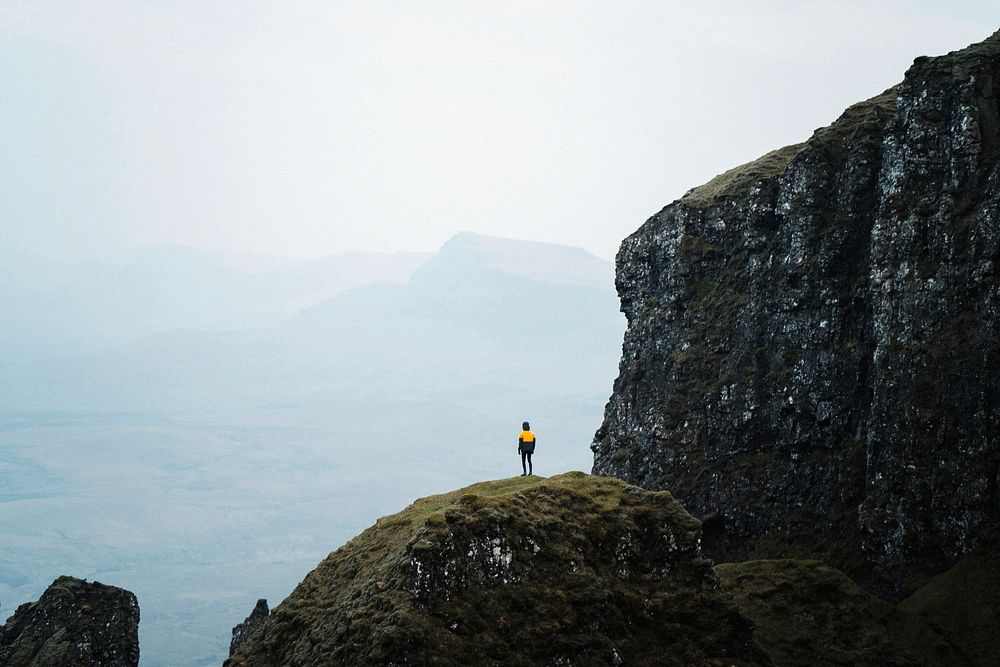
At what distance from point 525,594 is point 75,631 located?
129ft

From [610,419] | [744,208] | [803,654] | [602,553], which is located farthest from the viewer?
[610,419]

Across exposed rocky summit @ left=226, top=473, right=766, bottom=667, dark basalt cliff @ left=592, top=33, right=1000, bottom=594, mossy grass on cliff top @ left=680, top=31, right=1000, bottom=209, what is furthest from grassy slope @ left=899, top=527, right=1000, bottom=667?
mossy grass on cliff top @ left=680, top=31, right=1000, bottom=209

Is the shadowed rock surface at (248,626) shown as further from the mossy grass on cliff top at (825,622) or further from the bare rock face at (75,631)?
the mossy grass on cliff top at (825,622)

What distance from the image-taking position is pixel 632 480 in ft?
309

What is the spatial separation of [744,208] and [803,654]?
2070 inches

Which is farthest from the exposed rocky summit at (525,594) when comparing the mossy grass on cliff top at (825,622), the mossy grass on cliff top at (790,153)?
the mossy grass on cliff top at (790,153)

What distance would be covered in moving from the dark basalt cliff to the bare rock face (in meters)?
51.2

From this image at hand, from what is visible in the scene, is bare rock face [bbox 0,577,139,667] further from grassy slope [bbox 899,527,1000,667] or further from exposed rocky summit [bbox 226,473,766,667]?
grassy slope [bbox 899,527,1000,667]

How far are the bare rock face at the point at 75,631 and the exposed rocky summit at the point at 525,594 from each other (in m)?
22.1

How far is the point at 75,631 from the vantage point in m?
63.4

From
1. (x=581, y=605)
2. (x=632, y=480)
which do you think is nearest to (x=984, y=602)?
(x=581, y=605)

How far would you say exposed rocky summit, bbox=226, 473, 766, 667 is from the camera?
131 feet

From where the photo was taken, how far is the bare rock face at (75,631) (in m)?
62.5

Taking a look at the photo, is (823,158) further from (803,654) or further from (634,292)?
(803,654)
